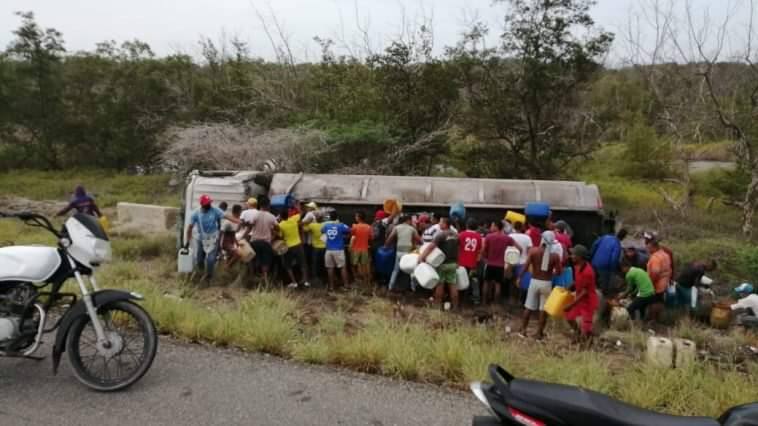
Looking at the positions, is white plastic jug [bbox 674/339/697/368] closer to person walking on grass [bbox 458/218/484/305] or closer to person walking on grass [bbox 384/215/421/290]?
person walking on grass [bbox 458/218/484/305]

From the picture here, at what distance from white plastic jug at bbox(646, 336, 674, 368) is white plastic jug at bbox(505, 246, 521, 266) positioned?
118 inches

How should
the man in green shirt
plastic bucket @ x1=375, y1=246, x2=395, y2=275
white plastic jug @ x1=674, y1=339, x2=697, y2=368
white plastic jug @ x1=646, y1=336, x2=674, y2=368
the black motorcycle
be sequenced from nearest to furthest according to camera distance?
the black motorcycle
white plastic jug @ x1=674, y1=339, x2=697, y2=368
white plastic jug @ x1=646, y1=336, x2=674, y2=368
the man in green shirt
plastic bucket @ x1=375, y1=246, x2=395, y2=275

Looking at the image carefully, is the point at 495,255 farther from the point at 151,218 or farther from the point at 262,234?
the point at 151,218

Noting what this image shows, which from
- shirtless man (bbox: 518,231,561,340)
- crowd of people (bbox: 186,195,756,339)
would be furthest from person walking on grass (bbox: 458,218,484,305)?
shirtless man (bbox: 518,231,561,340)

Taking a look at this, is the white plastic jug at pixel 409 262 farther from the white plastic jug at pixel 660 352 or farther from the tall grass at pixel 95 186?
the tall grass at pixel 95 186

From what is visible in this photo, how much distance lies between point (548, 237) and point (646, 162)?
21915 mm

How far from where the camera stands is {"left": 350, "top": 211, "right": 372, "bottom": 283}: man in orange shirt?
31.1ft

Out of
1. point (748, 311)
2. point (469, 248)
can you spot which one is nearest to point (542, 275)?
point (469, 248)

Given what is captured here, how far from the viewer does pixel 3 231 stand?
46.9ft

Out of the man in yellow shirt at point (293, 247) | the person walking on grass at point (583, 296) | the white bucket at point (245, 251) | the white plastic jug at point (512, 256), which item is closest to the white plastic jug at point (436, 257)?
the white plastic jug at point (512, 256)

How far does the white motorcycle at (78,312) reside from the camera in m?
4.12

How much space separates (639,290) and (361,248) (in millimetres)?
4236

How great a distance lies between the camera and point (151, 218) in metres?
15.7

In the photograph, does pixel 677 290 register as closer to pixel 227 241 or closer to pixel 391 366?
pixel 391 366
